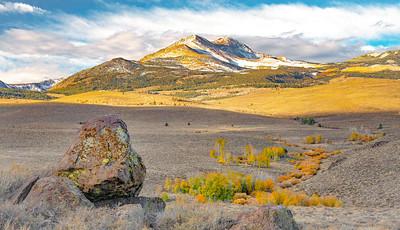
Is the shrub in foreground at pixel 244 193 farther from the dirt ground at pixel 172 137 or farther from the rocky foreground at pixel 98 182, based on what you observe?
the rocky foreground at pixel 98 182

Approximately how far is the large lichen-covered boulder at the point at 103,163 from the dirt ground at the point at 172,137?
5.15 feet

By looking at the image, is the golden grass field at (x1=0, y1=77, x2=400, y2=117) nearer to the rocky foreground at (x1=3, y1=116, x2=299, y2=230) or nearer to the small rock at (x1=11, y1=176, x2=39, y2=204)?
the rocky foreground at (x1=3, y1=116, x2=299, y2=230)

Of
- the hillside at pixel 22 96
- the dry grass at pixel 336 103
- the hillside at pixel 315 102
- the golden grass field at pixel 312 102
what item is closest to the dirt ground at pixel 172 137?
the dry grass at pixel 336 103

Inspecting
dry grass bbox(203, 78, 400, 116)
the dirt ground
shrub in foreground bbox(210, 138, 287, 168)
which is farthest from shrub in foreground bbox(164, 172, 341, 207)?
dry grass bbox(203, 78, 400, 116)

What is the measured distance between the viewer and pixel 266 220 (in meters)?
6.47

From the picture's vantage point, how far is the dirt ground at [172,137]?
835 inches

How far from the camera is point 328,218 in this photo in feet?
36.4

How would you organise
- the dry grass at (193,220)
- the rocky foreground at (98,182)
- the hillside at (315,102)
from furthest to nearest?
the hillside at (315,102), the rocky foreground at (98,182), the dry grass at (193,220)

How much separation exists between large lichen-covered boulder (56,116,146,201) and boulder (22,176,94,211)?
774mm

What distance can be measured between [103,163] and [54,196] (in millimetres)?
1431

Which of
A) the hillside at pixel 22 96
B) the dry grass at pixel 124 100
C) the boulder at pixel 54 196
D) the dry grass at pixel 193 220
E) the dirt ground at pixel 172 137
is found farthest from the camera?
the hillside at pixel 22 96

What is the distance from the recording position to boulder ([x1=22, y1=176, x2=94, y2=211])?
706 centimetres

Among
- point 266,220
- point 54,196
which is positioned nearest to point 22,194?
point 54,196

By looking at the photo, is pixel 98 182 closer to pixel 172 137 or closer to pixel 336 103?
pixel 172 137
